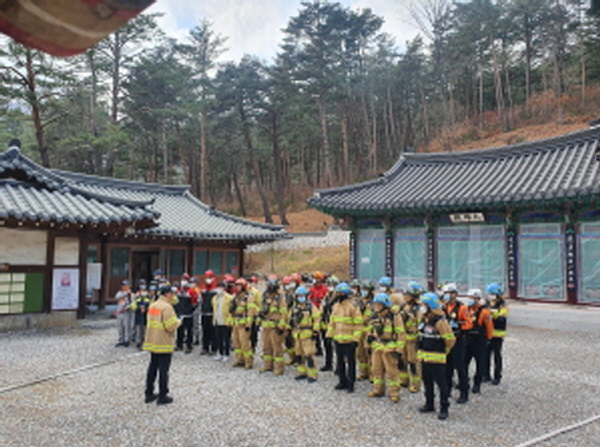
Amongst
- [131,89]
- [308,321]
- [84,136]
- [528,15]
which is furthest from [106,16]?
[528,15]

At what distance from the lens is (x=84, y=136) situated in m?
30.2

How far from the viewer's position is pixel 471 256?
17562mm

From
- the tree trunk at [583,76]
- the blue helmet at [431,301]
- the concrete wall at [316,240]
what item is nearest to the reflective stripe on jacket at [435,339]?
the blue helmet at [431,301]

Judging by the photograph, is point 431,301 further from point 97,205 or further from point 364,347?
point 97,205

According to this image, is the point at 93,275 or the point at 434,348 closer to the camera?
the point at 434,348

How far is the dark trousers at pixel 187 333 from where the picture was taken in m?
11.6

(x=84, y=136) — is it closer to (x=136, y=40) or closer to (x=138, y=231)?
(x=136, y=40)

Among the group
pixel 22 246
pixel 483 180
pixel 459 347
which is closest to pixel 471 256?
pixel 483 180

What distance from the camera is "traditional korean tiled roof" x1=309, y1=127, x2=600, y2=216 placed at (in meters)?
15.3

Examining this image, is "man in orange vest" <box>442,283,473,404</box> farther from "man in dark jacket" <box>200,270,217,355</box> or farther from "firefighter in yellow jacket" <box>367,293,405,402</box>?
"man in dark jacket" <box>200,270,217,355</box>

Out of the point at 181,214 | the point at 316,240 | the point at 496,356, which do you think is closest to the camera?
the point at 496,356

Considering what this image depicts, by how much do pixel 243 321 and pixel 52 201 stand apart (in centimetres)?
876

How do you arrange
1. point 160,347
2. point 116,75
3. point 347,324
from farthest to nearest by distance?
point 116,75, point 347,324, point 160,347

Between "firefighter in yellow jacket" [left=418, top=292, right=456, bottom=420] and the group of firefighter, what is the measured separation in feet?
0.05
